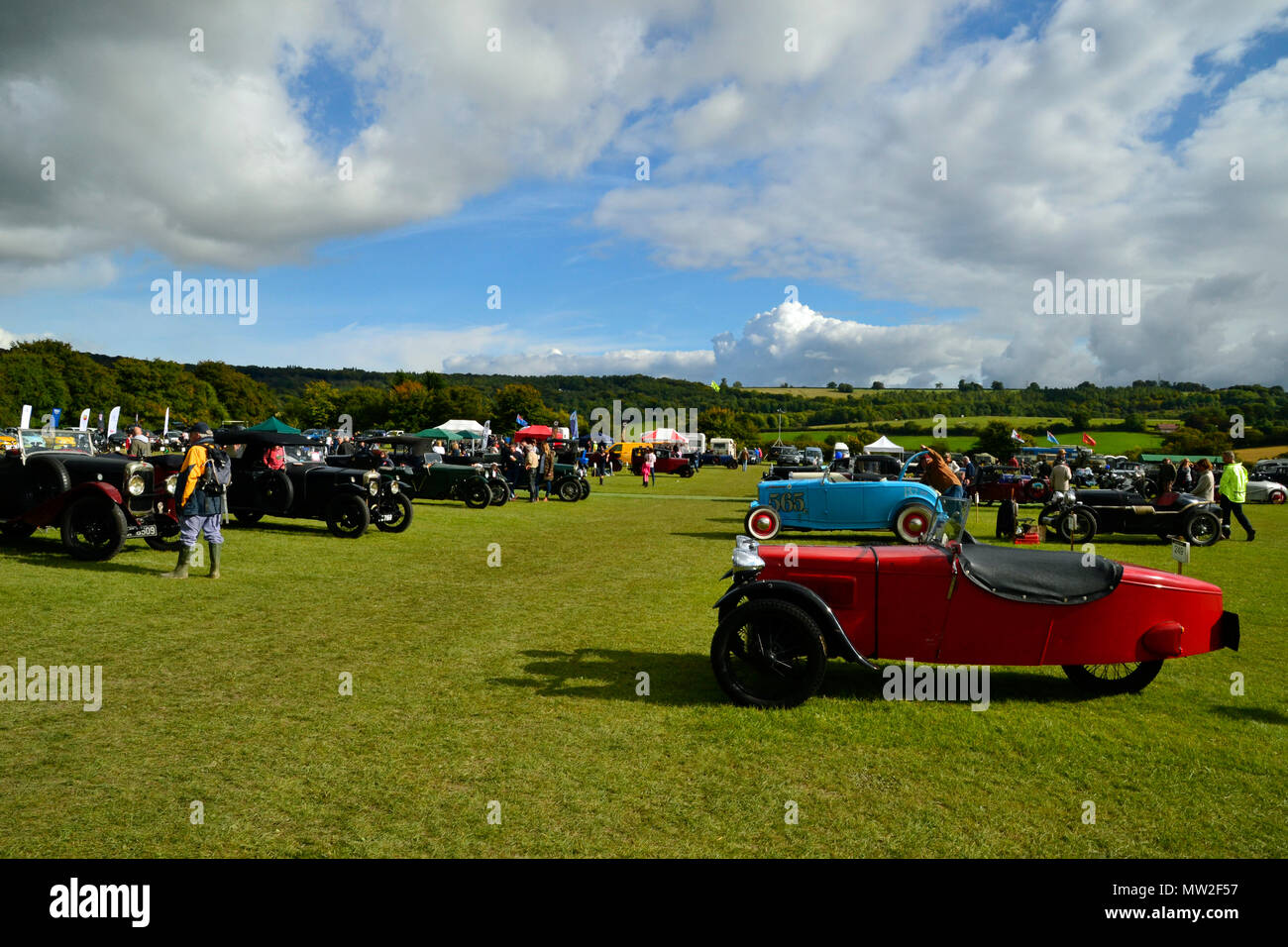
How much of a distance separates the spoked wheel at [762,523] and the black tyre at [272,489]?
828cm

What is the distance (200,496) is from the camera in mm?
9039

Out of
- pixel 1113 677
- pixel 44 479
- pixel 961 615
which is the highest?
pixel 44 479

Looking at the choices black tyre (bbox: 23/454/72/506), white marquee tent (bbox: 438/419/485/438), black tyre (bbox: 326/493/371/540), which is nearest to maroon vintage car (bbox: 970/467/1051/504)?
black tyre (bbox: 326/493/371/540)

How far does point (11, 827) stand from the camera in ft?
11.1

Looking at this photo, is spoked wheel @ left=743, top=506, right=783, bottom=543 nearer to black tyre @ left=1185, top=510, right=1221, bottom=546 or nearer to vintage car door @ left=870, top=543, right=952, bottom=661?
black tyre @ left=1185, top=510, right=1221, bottom=546

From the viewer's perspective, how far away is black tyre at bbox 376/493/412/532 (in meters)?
14.3

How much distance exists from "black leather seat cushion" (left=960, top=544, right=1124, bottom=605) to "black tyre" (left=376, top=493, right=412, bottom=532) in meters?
11.3

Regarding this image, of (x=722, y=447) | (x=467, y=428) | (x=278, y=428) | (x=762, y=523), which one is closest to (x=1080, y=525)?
(x=762, y=523)

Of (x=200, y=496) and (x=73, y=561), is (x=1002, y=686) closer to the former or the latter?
(x=200, y=496)

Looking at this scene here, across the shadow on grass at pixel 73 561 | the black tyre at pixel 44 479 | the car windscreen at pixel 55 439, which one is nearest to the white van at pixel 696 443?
the car windscreen at pixel 55 439

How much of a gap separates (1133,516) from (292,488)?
16.3 m

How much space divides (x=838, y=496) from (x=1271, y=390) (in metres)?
131
